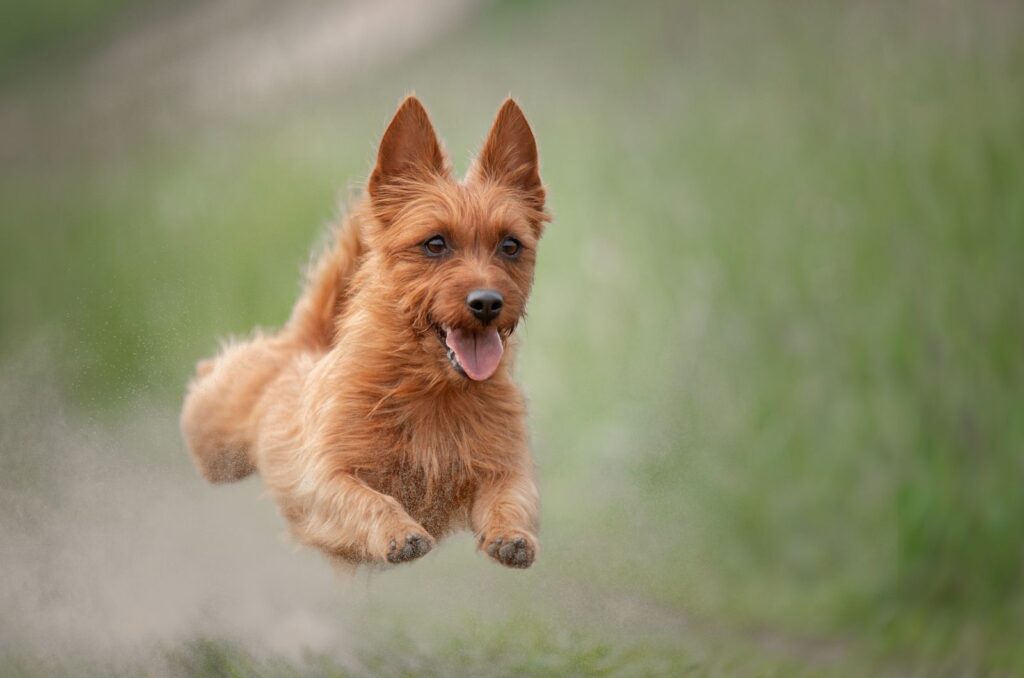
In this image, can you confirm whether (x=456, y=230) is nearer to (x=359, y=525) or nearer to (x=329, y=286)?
(x=329, y=286)

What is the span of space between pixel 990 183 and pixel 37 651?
18.5ft

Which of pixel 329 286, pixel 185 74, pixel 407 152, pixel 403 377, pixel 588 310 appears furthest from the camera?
pixel 588 310

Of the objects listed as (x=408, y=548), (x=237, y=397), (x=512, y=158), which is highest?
(x=512, y=158)

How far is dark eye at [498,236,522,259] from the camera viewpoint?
3754mm

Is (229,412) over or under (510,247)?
under

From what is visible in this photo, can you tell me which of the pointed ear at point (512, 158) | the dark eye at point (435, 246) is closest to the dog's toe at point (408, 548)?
the dark eye at point (435, 246)

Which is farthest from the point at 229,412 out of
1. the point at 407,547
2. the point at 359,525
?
the point at 407,547

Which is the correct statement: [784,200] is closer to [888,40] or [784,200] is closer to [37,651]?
[888,40]

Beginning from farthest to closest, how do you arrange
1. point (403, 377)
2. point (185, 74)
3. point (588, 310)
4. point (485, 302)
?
point (588, 310), point (185, 74), point (403, 377), point (485, 302)

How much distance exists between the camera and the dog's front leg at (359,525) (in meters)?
3.66

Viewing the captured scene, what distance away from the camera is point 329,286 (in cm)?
420

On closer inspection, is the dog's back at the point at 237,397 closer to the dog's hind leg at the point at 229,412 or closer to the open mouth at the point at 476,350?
the dog's hind leg at the point at 229,412

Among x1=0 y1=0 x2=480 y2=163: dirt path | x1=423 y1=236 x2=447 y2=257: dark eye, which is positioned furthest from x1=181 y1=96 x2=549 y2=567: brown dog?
x1=0 y1=0 x2=480 y2=163: dirt path

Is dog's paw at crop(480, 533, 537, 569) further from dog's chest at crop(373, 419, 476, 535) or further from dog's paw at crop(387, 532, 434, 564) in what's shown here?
dog's chest at crop(373, 419, 476, 535)
